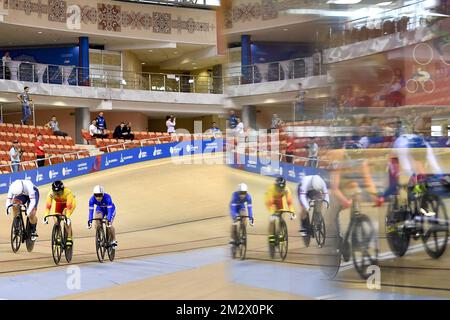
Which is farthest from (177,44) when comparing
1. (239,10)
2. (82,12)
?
(239,10)

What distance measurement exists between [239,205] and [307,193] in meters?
0.14

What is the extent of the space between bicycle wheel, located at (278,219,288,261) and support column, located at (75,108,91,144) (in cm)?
1410

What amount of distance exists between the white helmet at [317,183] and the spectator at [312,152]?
0.06ft

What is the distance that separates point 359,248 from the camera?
1.03 meters

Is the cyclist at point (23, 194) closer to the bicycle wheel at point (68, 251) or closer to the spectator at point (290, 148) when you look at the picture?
the bicycle wheel at point (68, 251)

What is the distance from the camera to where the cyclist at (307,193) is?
1.03 metres

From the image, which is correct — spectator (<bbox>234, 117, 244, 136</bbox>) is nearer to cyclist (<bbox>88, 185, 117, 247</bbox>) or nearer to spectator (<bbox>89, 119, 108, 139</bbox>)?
cyclist (<bbox>88, 185, 117, 247</bbox>)

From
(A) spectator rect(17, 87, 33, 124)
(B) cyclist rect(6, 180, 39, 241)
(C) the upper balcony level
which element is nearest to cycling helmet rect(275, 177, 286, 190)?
(B) cyclist rect(6, 180, 39, 241)

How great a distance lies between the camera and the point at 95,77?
15.0 m

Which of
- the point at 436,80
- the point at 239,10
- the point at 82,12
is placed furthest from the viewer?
the point at 82,12

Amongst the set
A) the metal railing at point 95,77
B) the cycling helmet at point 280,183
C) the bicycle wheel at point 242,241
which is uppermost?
the metal railing at point 95,77

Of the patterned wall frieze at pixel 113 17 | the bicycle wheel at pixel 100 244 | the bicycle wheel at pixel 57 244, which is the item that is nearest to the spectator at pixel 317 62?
the bicycle wheel at pixel 100 244
